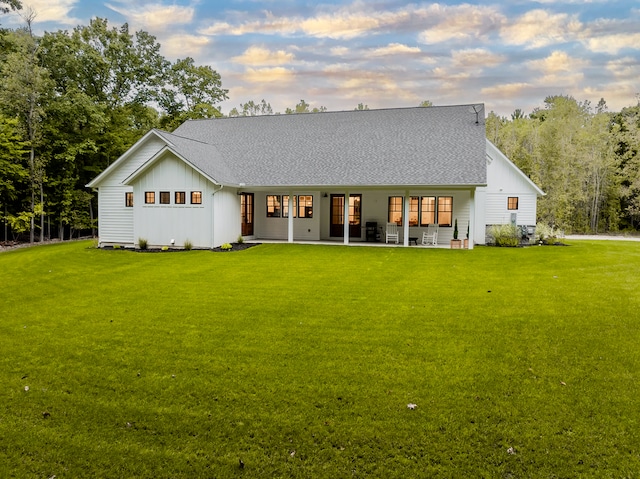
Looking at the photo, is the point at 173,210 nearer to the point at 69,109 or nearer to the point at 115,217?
the point at 115,217

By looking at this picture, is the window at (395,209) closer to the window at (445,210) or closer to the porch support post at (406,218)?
the porch support post at (406,218)

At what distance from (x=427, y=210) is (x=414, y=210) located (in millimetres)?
522

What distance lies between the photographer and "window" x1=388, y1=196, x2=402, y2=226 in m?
17.9

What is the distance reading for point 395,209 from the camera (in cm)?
1802

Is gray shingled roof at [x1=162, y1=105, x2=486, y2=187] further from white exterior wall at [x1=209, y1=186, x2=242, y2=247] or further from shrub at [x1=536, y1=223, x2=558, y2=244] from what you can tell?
shrub at [x1=536, y1=223, x2=558, y2=244]

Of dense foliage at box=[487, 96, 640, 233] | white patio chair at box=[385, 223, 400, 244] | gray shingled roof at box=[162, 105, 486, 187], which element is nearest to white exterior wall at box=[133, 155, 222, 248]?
gray shingled roof at box=[162, 105, 486, 187]

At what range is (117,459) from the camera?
2992 mm

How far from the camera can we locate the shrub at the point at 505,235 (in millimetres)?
17172

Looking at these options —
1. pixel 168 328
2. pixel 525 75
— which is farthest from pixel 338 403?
pixel 525 75

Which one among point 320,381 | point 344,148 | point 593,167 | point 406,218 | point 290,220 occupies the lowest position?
point 320,381

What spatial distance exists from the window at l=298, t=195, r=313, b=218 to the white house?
44 millimetres

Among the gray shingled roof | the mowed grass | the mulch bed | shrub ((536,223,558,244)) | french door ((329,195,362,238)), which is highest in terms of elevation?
the gray shingled roof

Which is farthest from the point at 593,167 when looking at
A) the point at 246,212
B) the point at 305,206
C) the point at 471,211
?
the point at 246,212

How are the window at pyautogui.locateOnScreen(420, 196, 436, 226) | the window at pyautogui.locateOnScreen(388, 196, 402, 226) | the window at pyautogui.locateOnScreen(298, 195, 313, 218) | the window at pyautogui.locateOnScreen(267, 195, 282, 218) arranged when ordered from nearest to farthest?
1. the window at pyautogui.locateOnScreen(420, 196, 436, 226)
2. the window at pyautogui.locateOnScreen(388, 196, 402, 226)
3. the window at pyautogui.locateOnScreen(298, 195, 313, 218)
4. the window at pyautogui.locateOnScreen(267, 195, 282, 218)
